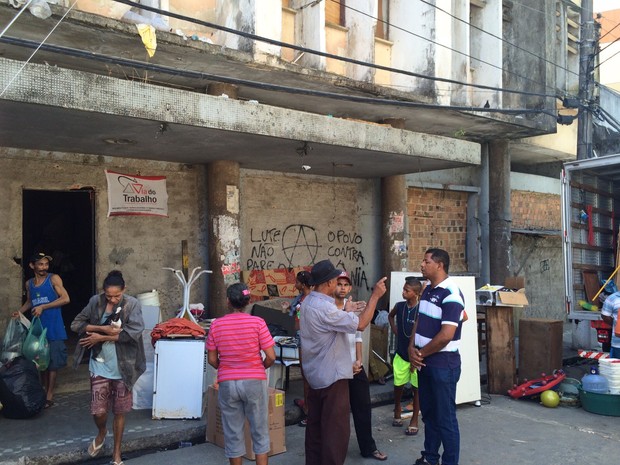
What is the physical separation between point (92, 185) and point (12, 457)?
4.25 m

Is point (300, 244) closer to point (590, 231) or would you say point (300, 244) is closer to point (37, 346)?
point (590, 231)

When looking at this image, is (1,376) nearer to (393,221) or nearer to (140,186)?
(140,186)

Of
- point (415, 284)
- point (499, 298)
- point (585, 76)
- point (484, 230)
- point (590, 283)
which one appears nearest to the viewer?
point (415, 284)

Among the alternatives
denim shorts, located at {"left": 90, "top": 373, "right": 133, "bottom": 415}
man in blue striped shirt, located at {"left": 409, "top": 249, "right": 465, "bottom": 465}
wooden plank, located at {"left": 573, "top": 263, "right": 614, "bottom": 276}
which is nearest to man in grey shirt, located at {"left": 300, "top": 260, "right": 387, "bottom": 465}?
man in blue striped shirt, located at {"left": 409, "top": 249, "right": 465, "bottom": 465}

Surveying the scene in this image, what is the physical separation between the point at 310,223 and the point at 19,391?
Result: 6.16 metres

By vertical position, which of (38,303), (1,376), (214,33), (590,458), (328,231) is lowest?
(590,458)

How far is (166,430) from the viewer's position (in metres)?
5.96

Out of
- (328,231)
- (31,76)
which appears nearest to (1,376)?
(31,76)

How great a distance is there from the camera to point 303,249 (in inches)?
434

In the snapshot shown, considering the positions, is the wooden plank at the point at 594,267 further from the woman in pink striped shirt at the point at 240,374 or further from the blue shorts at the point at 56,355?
the blue shorts at the point at 56,355

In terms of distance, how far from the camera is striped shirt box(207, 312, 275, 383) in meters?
4.43

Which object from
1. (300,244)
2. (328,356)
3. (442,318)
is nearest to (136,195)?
(300,244)

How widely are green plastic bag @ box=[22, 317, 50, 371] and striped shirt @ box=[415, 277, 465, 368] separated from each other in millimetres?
4129

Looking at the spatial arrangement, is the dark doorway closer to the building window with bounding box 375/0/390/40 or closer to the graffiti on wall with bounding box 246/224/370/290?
the graffiti on wall with bounding box 246/224/370/290
